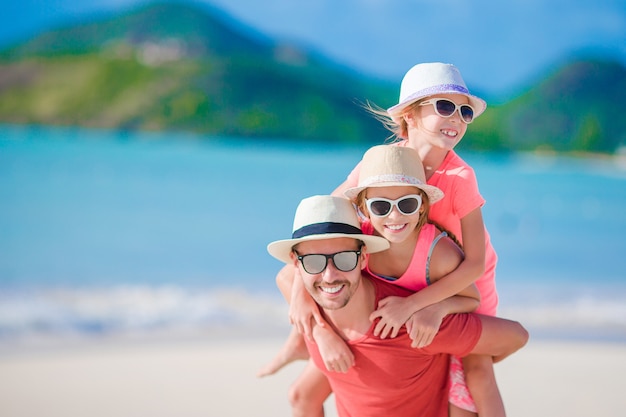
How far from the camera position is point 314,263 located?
2639mm

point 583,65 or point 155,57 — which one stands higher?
point 155,57

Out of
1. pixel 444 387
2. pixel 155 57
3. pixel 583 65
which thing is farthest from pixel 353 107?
pixel 444 387

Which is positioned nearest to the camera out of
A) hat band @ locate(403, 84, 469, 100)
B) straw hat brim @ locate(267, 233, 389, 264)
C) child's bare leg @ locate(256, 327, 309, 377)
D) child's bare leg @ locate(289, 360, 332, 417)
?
straw hat brim @ locate(267, 233, 389, 264)

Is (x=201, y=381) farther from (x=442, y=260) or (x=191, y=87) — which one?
(x=191, y=87)

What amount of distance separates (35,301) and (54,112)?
4611 cm

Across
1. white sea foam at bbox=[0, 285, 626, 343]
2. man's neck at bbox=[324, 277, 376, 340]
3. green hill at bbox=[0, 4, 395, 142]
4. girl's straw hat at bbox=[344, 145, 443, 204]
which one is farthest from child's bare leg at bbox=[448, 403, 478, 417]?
green hill at bbox=[0, 4, 395, 142]

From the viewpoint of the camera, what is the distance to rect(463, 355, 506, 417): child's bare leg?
2.85 meters

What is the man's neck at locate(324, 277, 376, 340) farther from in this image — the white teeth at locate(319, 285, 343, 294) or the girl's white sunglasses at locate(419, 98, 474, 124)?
the girl's white sunglasses at locate(419, 98, 474, 124)

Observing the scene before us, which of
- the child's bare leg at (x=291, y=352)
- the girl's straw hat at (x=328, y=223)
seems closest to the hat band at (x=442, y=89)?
the girl's straw hat at (x=328, y=223)

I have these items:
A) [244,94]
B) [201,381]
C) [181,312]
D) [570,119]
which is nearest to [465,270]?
[201,381]

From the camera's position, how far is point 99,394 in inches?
214

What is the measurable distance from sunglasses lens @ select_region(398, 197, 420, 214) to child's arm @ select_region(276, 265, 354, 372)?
47cm

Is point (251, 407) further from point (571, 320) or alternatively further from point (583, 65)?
point (583, 65)

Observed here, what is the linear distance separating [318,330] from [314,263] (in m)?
0.28
